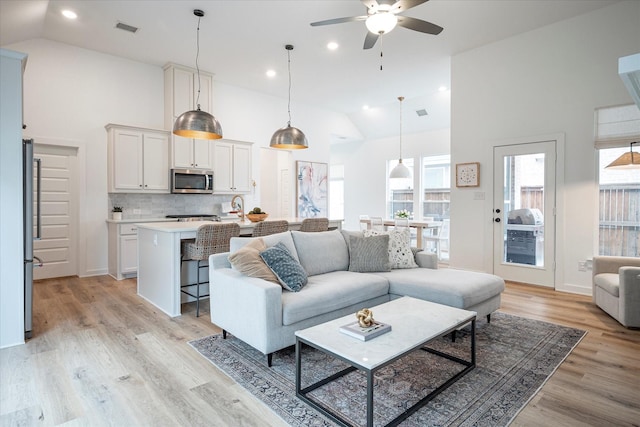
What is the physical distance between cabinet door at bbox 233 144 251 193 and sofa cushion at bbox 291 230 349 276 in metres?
3.48

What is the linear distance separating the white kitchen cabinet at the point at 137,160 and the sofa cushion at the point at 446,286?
4.23 m

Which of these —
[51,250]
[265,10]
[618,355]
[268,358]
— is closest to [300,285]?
[268,358]

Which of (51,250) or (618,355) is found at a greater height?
(51,250)

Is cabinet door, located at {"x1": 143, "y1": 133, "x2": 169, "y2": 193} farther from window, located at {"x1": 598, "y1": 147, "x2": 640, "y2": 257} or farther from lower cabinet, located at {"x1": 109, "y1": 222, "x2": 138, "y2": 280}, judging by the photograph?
window, located at {"x1": 598, "y1": 147, "x2": 640, "y2": 257}

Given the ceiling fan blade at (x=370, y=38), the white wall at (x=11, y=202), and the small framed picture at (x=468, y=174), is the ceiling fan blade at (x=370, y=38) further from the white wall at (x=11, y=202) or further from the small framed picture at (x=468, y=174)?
the white wall at (x=11, y=202)

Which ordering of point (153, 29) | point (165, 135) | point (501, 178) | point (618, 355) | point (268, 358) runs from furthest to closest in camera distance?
point (165, 135) → point (501, 178) → point (153, 29) → point (618, 355) → point (268, 358)

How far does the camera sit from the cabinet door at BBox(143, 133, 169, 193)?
5750 millimetres

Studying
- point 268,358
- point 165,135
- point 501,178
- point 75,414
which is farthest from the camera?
point 165,135

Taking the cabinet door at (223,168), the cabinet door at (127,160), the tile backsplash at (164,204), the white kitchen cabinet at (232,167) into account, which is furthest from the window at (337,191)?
the cabinet door at (127,160)

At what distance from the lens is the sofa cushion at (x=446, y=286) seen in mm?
2984

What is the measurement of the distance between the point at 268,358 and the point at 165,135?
4.71 metres

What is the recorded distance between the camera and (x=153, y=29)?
15.6 ft

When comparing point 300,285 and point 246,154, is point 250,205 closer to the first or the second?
point 246,154

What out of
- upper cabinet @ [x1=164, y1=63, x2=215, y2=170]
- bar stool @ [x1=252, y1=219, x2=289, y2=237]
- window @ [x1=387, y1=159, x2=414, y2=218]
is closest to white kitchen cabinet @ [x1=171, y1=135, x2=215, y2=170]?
upper cabinet @ [x1=164, y1=63, x2=215, y2=170]
